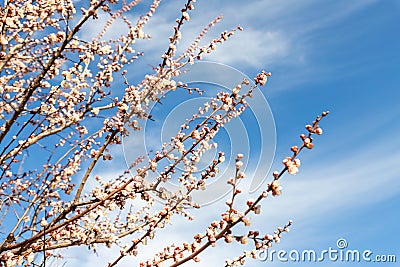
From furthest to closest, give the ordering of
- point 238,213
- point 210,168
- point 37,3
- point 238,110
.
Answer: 1. point 37,3
2. point 238,110
3. point 210,168
4. point 238,213

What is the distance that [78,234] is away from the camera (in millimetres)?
4156

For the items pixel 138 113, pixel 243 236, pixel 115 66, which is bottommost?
pixel 243 236

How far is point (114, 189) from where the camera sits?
411 cm

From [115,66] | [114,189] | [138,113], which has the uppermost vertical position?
[115,66]

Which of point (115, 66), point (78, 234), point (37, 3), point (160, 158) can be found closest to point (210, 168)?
point (160, 158)

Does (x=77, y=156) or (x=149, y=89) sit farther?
(x=77, y=156)

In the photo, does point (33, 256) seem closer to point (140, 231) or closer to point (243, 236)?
point (140, 231)

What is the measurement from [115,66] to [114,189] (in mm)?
1611

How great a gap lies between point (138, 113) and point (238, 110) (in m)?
1.28

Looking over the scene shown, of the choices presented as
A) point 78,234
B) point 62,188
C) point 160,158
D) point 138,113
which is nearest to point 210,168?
point 160,158

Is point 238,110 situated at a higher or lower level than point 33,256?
higher

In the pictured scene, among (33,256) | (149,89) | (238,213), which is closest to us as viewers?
(238,213)

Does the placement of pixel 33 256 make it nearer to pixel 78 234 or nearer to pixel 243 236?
pixel 78 234

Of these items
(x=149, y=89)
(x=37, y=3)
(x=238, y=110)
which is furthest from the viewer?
(x=37, y=3)
